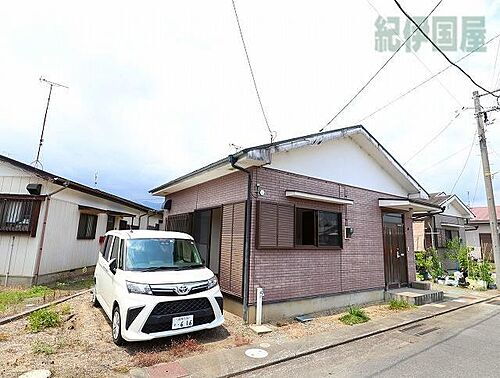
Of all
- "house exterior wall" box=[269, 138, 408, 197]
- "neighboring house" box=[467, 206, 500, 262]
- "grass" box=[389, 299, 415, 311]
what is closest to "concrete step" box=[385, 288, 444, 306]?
"grass" box=[389, 299, 415, 311]

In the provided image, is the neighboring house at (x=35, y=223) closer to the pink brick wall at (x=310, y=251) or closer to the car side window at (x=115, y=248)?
the pink brick wall at (x=310, y=251)

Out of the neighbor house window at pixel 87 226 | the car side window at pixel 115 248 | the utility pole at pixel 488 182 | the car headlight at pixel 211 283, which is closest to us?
the car headlight at pixel 211 283

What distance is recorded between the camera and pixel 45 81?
1189 cm

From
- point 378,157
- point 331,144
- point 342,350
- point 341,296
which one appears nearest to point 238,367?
point 342,350

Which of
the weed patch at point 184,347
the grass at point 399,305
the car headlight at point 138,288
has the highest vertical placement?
the car headlight at point 138,288

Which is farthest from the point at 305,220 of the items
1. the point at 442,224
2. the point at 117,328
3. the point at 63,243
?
the point at 442,224

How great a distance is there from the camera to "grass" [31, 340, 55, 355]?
4.17 meters

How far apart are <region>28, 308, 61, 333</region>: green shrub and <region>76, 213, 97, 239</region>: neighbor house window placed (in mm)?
6383

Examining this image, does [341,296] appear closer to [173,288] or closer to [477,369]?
[477,369]

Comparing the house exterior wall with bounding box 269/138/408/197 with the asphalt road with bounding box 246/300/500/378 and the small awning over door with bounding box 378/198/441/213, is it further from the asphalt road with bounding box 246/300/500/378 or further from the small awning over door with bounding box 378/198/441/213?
the asphalt road with bounding box 246/300/500/378

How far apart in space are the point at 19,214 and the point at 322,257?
30.4 feet

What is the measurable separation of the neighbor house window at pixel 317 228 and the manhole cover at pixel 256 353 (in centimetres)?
283

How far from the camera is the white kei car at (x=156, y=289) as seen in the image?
4.32 meters

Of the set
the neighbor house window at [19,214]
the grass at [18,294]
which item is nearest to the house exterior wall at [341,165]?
the grass at [18,294]
